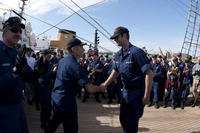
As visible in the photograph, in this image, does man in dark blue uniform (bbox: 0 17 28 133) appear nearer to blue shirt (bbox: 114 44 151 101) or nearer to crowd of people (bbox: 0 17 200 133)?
crowd of people (bbox: 0 17 200 133)

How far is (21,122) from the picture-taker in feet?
11.6

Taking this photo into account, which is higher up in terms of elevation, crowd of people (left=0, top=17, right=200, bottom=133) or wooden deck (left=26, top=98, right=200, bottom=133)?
crowd of people (left=0, top=17, right=200, bottom=133)

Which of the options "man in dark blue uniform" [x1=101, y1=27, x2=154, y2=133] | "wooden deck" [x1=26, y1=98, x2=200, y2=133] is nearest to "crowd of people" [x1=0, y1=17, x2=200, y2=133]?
"man in dark blue uniform" [x1=101, y1=27, x2=154, y2=133]

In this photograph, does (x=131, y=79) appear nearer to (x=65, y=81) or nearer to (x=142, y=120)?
(x=65, y=81)

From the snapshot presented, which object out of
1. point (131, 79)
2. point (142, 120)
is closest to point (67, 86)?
point (131, 79)

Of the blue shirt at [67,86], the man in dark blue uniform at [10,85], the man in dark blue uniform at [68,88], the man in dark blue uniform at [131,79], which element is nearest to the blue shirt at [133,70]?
the man in dark blue uniform at [131,79]

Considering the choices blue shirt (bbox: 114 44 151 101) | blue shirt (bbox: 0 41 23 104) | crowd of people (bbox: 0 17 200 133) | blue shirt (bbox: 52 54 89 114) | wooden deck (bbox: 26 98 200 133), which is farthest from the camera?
wooden deck (bbox: 26 98 200 133)

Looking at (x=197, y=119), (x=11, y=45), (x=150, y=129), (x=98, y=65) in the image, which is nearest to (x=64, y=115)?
(x=11, y=45)

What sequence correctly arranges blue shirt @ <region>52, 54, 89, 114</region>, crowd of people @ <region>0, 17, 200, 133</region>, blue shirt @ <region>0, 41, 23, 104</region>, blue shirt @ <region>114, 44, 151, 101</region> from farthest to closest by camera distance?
blue shirt @ <region>114, 44, 151, 101</region>, blue shirt @ <region>52, 54, 89, 114</region>, crowd of people @ <region>0, 17, 200, 133</region>, blue shirt @ <region>0, 41, 23, 104</region>

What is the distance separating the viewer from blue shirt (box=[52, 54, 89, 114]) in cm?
488

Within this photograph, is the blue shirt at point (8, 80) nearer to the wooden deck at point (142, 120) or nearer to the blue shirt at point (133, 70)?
the blue shirt at point (133, 70)

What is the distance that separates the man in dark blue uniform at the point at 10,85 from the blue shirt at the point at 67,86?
144 centimetres

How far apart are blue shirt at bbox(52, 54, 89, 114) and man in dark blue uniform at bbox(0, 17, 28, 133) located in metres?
1.44

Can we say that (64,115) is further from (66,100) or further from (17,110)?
(17,110)
